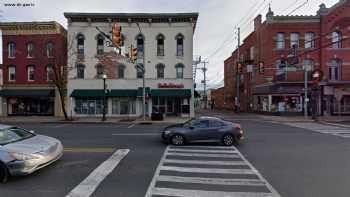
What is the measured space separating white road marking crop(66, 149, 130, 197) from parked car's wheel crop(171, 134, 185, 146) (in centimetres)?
309

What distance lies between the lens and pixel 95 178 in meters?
6.70

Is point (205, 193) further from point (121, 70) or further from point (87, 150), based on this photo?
point (121, 70)

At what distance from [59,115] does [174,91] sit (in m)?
15.0

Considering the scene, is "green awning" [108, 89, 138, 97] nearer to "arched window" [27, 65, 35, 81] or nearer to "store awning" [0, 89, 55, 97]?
"store awning" [0, 89, 55, 97]

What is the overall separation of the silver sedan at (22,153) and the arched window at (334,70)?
35454 mm

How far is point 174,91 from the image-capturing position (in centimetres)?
3003

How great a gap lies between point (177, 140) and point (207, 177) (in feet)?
17.0

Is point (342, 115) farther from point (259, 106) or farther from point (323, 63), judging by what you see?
point (259, 106)

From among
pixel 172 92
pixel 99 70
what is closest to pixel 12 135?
pixel 172 92

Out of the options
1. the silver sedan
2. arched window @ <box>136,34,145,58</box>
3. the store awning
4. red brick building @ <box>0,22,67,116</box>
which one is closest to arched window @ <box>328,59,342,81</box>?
arched window @ <box>136,34,145,58</box>

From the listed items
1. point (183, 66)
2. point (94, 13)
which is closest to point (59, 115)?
point (94, 13)

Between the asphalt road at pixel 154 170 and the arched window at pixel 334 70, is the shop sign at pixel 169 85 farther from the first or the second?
the arched window at pixel 334 70

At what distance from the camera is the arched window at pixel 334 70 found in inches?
1296

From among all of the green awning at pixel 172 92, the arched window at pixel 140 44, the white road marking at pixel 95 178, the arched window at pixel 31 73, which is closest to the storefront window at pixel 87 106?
the arched window at pixel 31 73
